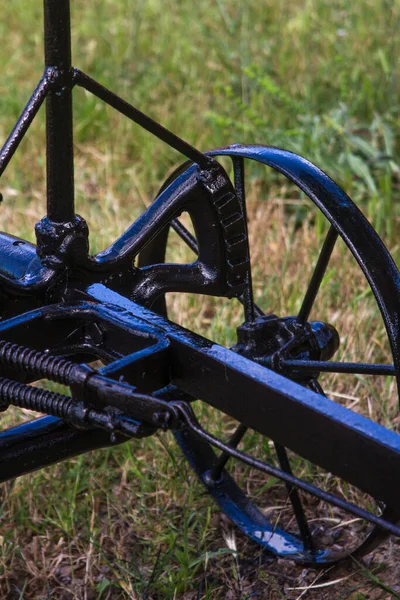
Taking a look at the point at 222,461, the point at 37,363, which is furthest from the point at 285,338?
the point at 37,363

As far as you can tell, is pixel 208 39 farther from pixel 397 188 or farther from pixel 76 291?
pixel 76 291

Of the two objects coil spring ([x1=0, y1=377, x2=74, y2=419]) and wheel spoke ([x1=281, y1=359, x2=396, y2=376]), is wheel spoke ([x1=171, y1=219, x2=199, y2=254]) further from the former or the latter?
coil spring ([x1=0, y1=377, x2=74, y2=419])

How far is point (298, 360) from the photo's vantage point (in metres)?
2.08

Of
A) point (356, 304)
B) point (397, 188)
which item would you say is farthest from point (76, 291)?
point (397, 188)

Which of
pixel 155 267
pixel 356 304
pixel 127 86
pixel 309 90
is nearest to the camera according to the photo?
pixel 155 267

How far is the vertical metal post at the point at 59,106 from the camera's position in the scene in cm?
183

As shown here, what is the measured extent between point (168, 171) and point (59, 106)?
2.25 m

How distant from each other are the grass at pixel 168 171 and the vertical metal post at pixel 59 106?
34.0 inches

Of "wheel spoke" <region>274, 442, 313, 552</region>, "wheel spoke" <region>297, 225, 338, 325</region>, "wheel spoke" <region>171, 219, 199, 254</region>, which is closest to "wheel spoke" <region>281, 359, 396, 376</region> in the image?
"wheel spoke" <region>297, 225, 338, 325</region>

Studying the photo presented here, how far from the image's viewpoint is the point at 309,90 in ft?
13.6

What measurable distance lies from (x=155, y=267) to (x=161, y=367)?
0.41 m

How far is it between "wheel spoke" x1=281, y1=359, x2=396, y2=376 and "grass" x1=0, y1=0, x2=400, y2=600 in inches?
14.9

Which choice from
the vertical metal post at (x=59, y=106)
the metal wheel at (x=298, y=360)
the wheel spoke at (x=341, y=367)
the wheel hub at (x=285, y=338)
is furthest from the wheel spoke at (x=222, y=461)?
the vertical metal post at (x=59, y=106)

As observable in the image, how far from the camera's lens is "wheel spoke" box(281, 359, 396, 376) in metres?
1.98
